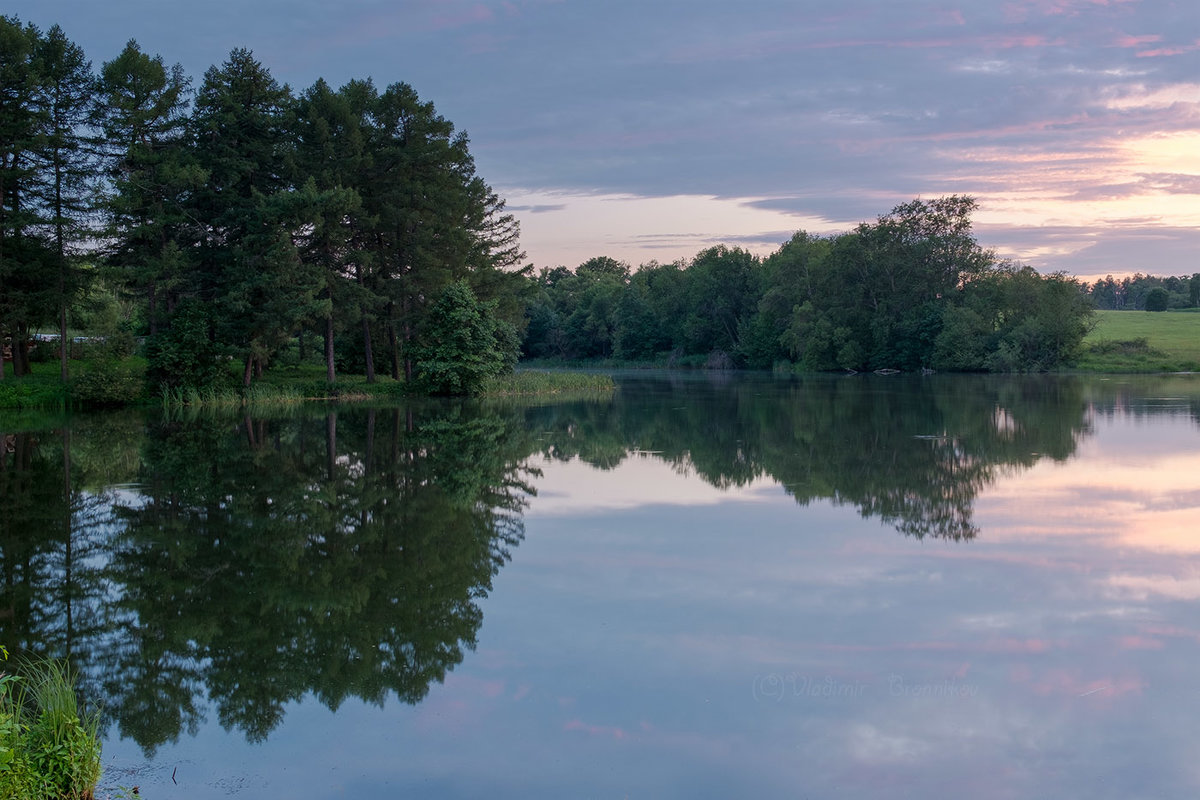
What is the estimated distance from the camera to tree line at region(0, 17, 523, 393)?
1478 inches

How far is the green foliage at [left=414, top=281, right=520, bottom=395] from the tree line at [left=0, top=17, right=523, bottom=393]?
0.16 metres

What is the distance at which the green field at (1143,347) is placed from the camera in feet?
242

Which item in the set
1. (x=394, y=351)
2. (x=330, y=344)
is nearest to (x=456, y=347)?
(x=330, y=344)

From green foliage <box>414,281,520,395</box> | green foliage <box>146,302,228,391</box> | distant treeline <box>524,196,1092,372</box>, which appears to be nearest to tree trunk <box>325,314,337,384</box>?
green foliage <box>414,281,520,395</box>

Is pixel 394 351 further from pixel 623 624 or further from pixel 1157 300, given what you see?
pixel 1157 300

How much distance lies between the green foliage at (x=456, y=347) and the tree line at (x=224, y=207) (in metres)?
0.16

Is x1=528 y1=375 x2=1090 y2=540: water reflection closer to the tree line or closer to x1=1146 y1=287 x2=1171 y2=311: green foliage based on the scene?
the tree line

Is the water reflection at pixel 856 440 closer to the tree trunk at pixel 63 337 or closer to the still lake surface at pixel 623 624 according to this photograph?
the still lake surface at pixel 623 624

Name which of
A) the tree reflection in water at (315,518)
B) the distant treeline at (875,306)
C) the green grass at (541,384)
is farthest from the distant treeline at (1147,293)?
the tree reflection in water at (315,518)

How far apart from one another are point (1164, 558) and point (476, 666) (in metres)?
8.55

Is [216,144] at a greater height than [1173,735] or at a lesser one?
greater

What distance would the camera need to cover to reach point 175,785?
5.94 m

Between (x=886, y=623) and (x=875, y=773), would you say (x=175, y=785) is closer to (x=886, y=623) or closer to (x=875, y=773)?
(x=875, y=773)

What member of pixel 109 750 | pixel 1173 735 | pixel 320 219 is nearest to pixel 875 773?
pixel 1173 735
